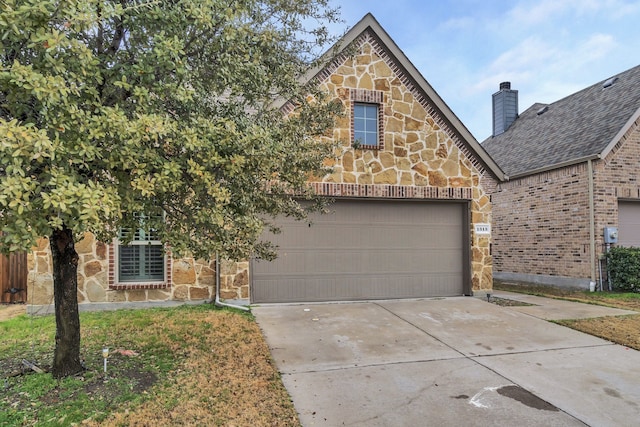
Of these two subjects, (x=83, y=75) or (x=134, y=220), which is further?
(x=134, y=220)

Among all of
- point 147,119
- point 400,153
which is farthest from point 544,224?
point 147,119

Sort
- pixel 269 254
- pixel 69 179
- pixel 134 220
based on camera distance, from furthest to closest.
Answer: pixel 269 254, pixel 134 220, pixel 69 179

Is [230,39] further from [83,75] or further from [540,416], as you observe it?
[540,416]

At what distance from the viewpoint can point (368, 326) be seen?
7.35m

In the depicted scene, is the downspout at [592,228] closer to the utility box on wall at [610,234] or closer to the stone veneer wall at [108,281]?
the utility box on wall at [610,234]

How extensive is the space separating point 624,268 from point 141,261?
12517mm

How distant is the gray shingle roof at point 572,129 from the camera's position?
12273 millimetres

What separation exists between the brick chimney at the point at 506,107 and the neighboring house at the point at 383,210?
11040 millimetres

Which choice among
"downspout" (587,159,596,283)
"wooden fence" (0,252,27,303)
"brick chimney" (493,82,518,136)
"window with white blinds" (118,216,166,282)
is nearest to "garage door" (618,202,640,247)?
"downspout" (587,159,596,283)

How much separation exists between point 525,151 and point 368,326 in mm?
11610

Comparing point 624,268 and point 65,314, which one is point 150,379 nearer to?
point 65,314

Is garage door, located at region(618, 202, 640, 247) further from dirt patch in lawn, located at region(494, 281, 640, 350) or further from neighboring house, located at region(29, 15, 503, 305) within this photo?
neighboring house, located at region(29, 15, 503, 305)

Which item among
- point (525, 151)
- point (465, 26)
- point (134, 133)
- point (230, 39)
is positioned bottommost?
point (134, 133)

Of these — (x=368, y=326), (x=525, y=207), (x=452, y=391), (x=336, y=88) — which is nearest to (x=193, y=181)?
(x=452, y=391)
